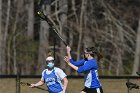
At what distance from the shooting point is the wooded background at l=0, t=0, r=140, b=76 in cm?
3058

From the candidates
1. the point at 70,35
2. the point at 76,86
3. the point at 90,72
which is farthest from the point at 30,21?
the point at 90,72

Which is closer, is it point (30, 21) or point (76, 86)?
point (76, 86)

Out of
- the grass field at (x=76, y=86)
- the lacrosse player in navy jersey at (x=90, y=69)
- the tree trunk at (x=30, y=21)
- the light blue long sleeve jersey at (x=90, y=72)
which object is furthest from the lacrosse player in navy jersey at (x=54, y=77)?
the tree trunk at (x=30, y=21)

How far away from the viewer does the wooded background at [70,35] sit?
3058 cm

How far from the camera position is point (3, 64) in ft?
98.4

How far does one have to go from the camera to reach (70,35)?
31.7 meters

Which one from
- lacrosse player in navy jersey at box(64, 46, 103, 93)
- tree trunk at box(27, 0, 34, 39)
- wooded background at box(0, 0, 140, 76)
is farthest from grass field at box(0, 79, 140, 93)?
tree trunk at box(27, 0, 34, 39)

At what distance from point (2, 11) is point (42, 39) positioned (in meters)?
2.80

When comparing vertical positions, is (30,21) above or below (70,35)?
above

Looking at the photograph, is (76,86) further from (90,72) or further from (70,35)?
(70,35)

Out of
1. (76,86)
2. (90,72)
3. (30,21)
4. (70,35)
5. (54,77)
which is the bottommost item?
(76,86)

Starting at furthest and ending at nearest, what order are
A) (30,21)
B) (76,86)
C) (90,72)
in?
(30,21)
(76,86)
(90,72)

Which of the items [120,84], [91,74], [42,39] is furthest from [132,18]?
[91,74]

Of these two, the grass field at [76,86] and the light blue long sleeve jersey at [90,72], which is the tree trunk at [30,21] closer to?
the grass field at [76,86]
